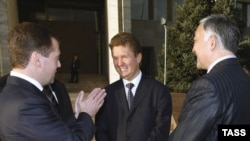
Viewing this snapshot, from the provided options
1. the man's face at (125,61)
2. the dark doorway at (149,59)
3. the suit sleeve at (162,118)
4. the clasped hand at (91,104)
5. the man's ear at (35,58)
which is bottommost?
the dark doorway at (149,59)

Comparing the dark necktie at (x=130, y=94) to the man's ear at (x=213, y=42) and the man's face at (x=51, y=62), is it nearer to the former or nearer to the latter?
the man's face at (x=51, y=62)

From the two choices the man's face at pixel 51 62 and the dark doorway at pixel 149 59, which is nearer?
the man's face at pixel 51 62

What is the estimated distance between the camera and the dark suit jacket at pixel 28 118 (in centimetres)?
176

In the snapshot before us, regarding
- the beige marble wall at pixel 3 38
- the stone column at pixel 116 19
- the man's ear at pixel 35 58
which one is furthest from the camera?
the stone column at pixel 116 19

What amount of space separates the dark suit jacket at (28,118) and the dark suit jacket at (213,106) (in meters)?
Result: 0.60

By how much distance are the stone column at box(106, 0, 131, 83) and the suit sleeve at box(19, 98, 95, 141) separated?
1226cm

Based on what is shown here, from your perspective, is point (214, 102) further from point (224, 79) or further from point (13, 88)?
point (13, 88)

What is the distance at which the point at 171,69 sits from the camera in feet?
35.8

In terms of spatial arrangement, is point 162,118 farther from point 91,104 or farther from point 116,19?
point 116,19

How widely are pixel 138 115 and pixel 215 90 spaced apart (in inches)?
43.2

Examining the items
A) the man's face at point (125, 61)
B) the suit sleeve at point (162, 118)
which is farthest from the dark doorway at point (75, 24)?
the suit sleeve at point (162, 118)

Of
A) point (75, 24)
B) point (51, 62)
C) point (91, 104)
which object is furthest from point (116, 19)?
point (51, 62)

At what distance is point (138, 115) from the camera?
275 cm

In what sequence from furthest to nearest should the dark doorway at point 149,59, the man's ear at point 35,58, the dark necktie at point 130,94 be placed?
the dark doorway at point 149,59 < the dark necktie at point 130,94 < the man's ear at point 35,58
